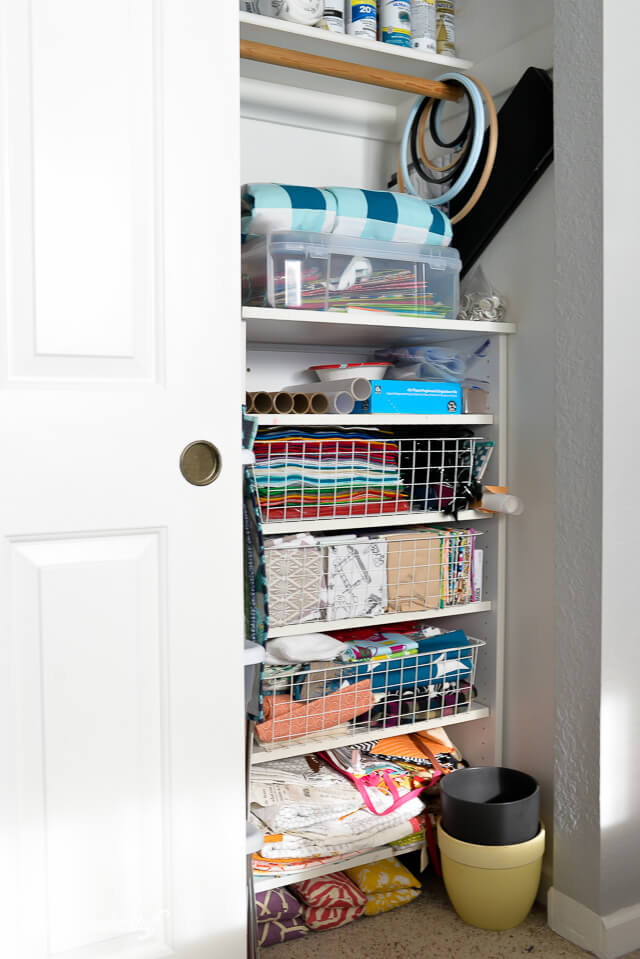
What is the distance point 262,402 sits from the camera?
5.84 feet

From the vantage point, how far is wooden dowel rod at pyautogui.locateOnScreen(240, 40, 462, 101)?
178 cm

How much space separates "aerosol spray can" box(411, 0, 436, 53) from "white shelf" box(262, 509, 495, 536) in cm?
113

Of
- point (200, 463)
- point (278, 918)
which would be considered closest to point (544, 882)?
point (278, 918)

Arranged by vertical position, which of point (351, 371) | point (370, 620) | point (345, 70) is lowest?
point (370, 620)

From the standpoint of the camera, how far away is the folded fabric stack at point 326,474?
181 centimetres

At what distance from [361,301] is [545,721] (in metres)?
Answer: 1.08

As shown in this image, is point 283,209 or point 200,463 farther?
point 283,209

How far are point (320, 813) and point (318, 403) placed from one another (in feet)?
2.99

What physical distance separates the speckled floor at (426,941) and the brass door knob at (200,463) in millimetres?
1162

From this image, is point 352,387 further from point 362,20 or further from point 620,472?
point 362,20

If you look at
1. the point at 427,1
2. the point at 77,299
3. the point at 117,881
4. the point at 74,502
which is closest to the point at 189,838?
the point at 117,881

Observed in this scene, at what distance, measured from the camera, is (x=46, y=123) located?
3.46 feet

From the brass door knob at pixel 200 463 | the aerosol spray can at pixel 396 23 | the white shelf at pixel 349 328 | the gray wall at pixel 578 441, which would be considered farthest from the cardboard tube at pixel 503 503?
the aerosol spray can at pixel 396 23

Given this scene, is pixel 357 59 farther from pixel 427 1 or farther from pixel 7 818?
pixel 7 818
